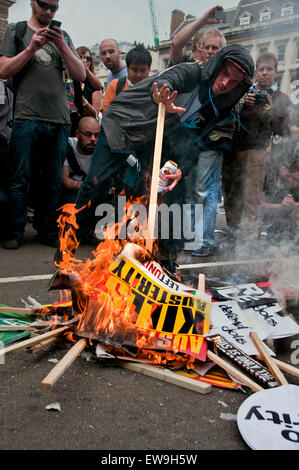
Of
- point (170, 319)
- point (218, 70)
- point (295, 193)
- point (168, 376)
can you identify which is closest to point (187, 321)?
point (170, 319)

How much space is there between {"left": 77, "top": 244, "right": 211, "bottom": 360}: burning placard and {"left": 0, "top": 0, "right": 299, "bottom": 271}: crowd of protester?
100 cm

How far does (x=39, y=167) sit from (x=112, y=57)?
6.50 ft

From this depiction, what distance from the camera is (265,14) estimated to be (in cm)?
444

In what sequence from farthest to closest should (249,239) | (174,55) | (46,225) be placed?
(249,239)
(46,225)
(174,55)

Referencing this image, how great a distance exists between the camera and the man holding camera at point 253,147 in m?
5.03

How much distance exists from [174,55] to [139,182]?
1509 mm

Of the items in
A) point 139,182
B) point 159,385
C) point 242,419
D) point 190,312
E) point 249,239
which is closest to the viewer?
point 242,419

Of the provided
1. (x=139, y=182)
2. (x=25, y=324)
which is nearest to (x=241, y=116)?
(x=139, y=182)

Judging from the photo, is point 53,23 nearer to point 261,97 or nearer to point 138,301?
point 261,97

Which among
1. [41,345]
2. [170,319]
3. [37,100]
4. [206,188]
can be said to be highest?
[37,100]

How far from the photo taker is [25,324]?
2518 millimetres

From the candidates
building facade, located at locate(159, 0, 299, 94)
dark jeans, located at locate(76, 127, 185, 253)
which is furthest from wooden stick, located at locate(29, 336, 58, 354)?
building facade, located at locate(159, 0, 299, 94)

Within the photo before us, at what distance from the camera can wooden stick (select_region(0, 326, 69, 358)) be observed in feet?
6.49

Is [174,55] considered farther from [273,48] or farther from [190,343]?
[190,343]
